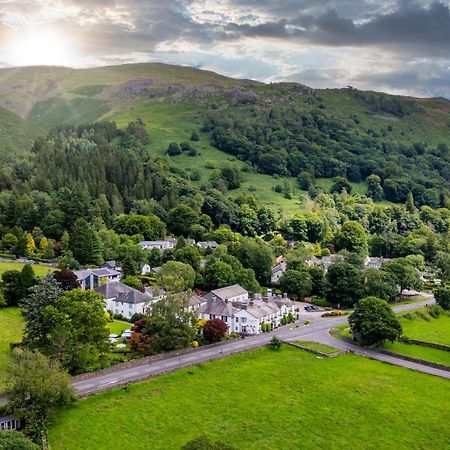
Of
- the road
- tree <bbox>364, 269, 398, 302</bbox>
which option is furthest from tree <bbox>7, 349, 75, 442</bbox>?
tree <bbox>364, 269, 398, 302</bbox>

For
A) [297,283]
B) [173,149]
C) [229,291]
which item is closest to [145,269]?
[229,291]

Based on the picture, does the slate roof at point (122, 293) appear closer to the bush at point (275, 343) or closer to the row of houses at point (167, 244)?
the bush at point (275, 343)

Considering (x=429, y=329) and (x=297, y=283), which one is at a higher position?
(x=297, y=283)

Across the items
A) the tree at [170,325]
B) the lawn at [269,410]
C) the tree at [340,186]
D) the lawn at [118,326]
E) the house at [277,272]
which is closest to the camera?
the lawn at [269,410]

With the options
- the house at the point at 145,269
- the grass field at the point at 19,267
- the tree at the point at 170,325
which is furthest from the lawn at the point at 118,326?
the house at the point at 145,269

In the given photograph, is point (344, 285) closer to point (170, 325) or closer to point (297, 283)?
point (297, 283)

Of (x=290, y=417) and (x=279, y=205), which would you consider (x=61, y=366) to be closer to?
(x=290, y=417)
